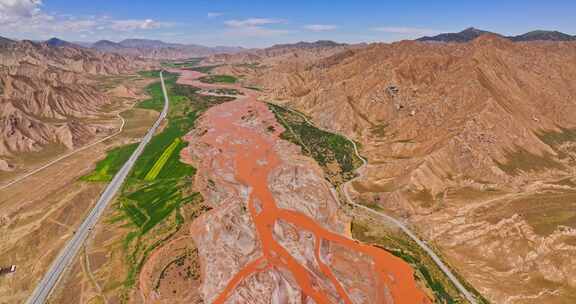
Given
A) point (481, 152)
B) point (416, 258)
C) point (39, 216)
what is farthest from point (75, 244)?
point (481, 152)

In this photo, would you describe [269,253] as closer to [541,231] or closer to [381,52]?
[541,231]

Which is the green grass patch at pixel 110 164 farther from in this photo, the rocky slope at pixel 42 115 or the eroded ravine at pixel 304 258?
the eroded ravine at pixel 304 258

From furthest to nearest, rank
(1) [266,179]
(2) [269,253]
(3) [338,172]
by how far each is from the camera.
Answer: (3) [338,172], (1) [266,179], (2) [269,253]

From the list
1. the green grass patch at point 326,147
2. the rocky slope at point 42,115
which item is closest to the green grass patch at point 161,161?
the rocky slope at point 42,115

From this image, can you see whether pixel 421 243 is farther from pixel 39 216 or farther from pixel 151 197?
pixel 39 216

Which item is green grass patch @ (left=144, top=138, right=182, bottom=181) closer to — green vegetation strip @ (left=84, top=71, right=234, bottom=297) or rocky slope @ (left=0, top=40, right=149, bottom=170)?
green vegetation strip @ (left=84, top=71, right=234, bottom=297)

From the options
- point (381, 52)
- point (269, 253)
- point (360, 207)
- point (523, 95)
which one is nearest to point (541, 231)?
point (360, 207)
